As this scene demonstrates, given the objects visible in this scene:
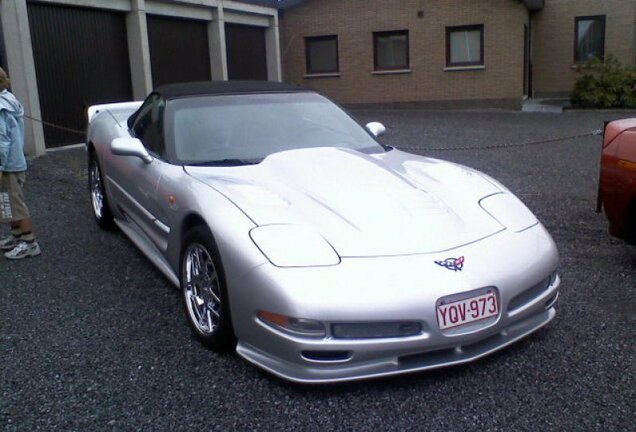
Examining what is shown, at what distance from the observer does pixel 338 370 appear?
3041 millimetres

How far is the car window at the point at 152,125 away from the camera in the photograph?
4.74m

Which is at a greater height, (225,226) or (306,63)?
(306,63)

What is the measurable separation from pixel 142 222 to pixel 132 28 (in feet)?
31.0

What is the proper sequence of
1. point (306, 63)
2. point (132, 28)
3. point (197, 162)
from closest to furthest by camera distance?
point (197, 162), point (132, 28), point (306, 63)

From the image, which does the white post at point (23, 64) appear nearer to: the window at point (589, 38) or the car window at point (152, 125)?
the car window at point (152, 125)

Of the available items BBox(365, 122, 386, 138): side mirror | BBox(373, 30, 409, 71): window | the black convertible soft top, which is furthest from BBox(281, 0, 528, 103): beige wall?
the black convertible soft top

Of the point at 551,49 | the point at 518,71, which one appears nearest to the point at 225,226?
the point at 518,71

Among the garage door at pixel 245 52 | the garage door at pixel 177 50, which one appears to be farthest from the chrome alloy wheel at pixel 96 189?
the garage door at pixel 245 52

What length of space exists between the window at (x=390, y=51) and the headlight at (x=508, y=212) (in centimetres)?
1751

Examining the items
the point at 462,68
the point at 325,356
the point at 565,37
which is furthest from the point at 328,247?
the point at 565,37

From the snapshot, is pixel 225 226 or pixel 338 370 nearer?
pixel 338 370

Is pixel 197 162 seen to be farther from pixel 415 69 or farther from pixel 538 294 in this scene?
pixel 415 69

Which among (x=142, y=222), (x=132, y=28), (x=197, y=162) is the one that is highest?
(x=132, y=28)

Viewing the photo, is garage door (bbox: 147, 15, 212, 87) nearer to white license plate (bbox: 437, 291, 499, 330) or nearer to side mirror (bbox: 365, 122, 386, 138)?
side mirror (bbox: 365, 122, 386, 138)
